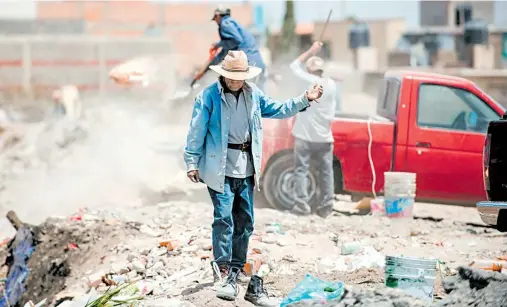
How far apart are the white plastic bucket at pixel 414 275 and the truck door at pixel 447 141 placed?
3788mm

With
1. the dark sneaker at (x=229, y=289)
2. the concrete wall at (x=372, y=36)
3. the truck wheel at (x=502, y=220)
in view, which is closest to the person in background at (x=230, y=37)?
the truck wheel at (x=502, y=220)

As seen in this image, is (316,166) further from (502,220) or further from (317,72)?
(502,220)

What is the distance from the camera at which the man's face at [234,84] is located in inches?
241

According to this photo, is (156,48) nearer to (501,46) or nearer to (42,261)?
(501,46)

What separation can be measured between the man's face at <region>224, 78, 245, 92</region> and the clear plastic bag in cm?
162

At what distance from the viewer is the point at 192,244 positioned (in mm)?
7820

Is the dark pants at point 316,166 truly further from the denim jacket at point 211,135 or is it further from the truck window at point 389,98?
the denim jacket at point 211,135

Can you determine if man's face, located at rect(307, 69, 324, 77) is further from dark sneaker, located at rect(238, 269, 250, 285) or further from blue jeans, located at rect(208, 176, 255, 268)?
dark sneaker, located at rect(238, 269, 250, 285)

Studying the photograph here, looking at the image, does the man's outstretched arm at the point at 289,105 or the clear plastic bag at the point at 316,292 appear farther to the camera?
the man's outstretched arm at the point at 289,105

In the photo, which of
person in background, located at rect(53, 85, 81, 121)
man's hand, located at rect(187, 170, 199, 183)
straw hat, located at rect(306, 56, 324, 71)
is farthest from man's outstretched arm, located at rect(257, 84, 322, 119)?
person in background, located at rect(53, 85, 81, 121)

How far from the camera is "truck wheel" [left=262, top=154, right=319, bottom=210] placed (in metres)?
9.86

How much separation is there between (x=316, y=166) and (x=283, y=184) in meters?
0.49

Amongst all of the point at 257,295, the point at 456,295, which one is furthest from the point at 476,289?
the point at 257,295

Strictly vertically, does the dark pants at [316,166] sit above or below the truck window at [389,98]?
below
